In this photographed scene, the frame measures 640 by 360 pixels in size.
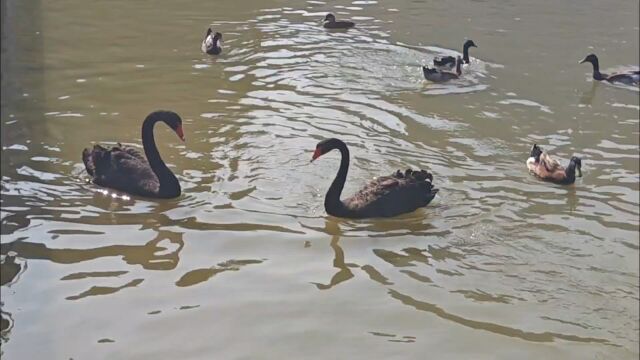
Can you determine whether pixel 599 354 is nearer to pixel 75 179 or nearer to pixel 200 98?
pixel 75 179

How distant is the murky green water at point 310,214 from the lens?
18.9 feet

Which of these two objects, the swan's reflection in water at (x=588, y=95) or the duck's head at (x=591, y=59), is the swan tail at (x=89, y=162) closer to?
the swan's reflection in water at (x=588, y=95)

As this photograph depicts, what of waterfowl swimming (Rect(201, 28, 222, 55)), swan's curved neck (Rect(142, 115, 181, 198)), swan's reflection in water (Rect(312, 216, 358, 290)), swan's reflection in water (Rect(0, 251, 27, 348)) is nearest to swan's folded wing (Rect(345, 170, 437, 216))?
swan's reflection in water (Rect(312, 216, 358, 290))

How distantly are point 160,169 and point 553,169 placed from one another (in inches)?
143

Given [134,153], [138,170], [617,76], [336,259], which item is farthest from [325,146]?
[617,76]

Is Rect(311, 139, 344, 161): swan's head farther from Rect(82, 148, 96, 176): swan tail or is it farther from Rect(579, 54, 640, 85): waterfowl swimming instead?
Rect(579, 54, 640, 85): waterfowl swimming

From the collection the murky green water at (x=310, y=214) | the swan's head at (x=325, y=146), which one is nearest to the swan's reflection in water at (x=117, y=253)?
the murky green water at (x=310, y=214)

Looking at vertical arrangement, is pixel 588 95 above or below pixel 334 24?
below

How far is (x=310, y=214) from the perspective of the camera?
7.79m

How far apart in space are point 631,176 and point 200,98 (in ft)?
17.2

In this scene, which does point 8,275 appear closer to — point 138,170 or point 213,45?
point 138,170

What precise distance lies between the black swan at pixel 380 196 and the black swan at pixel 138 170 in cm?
134

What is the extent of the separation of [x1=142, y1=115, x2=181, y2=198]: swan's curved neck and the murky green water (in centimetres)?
11

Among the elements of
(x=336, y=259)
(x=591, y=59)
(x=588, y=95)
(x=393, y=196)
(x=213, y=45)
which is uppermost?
(x=213, y=45)
